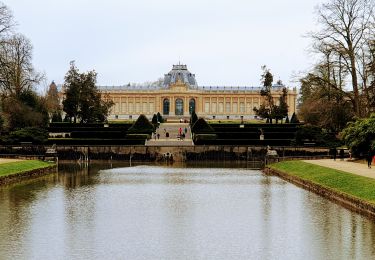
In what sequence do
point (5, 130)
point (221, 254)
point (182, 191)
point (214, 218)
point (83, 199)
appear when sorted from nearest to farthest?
point (221, 254) < point (214, 218) < point (83, 199) < point (182, 191) < point (5, 130)

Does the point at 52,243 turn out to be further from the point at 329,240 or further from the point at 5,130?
the point at 5,130

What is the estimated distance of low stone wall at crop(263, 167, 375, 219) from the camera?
1997 cm

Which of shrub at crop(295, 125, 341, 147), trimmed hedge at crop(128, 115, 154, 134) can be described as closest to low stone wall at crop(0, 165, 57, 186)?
trimmed hedge at crop(128, 115, 154, 134)

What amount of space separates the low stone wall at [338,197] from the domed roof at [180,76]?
80.9m

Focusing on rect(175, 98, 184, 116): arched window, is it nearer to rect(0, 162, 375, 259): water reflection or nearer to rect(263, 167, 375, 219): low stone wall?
rect(263, 167, 375, 219): low stone wall

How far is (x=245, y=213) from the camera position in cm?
1981

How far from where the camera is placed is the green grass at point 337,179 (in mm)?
21809

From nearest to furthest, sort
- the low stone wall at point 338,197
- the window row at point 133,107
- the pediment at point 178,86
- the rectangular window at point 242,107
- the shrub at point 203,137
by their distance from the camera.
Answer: the low stone wall at point 338,197 < the shrub at point 203,137 < the pediment at point 178,86 < the window row at point 133,107 < the rectangular window at point 242,107

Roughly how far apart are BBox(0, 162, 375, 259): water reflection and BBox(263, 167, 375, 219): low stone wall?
18.1 inches

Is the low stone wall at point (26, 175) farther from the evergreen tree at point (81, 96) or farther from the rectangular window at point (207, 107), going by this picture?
the rectangular window at point (207, 107)

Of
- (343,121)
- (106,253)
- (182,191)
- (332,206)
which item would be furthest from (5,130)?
(106,253)

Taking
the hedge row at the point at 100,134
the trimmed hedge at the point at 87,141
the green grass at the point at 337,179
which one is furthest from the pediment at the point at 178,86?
the green grass at the point at 337,179

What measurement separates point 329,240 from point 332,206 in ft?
19.4

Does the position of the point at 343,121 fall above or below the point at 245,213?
above
